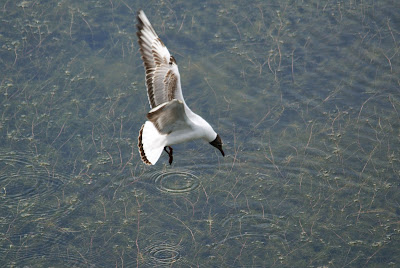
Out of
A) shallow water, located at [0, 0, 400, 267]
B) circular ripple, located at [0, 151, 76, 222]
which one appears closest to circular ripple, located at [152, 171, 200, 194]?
shallow water, located at [0, 0, 400, 267]

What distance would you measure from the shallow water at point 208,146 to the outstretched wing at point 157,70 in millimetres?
1032

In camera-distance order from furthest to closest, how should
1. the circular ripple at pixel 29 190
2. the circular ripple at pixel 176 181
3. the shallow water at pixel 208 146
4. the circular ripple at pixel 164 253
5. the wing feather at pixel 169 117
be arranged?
the circular ripple at pixel 176 181 → the circular ripple at pixel 29 190 → the shallow water at pixel 208 146 → the circular ripple at pixel 164 253 → the wing feather at pixel 169 117

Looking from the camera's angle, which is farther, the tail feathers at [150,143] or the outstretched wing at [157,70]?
the outstretched wing at [157,70]

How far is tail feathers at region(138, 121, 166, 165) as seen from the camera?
5.48 metres

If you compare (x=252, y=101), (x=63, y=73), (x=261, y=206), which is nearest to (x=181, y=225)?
(x=261, y=206)

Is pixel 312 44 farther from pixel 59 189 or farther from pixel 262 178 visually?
pixel 59 189

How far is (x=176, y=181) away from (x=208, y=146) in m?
0.50

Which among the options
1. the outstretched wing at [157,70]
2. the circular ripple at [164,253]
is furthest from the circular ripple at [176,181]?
the outstretched wing at [157,70]

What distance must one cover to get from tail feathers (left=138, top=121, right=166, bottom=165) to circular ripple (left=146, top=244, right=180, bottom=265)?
38.8 inches

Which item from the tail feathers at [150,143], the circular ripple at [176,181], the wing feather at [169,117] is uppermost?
the wing feather at [169,117]

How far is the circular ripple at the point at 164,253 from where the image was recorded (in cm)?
611

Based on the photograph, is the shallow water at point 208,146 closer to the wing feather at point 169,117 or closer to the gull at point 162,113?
the gull at point 162,113

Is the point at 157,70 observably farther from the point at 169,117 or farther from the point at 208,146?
the point at 208,146

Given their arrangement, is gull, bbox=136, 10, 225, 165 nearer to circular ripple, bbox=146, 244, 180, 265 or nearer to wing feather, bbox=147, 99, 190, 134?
wing feather, bbox=147, 99, 190, 134
